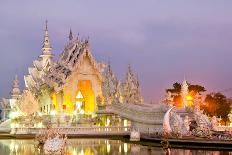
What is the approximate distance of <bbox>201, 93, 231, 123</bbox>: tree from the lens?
50.5 metres

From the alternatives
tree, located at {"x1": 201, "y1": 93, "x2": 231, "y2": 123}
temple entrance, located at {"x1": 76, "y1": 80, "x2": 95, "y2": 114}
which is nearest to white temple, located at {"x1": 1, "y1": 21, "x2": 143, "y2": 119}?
temple entrance, located at {"x1": 76, "y1": 80, "x2": 95, "y2": 114}

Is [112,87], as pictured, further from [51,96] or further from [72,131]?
[72,131]

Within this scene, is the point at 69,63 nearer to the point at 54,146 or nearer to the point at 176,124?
the point at 176,124

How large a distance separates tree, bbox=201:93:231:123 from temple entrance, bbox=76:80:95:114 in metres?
11.2

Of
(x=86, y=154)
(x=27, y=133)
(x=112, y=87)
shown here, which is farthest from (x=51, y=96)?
(x=86, y=154)

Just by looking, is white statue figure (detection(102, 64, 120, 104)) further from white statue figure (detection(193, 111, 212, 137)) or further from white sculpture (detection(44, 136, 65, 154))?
white sculpture (detection(44, 136, 65, 154))

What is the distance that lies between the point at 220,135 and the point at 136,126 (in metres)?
10.3

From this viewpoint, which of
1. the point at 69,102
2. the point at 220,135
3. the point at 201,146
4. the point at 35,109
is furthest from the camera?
the point at 69,102

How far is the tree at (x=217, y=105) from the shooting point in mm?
50531

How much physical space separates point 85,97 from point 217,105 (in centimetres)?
1531

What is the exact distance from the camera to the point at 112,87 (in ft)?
140

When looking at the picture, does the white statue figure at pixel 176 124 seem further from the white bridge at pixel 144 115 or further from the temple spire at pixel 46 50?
the temple spire at pixel 46 50

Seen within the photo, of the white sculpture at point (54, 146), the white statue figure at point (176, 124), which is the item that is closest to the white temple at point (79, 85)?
the white statue figure at point (176, 124)

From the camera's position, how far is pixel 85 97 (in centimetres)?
4662
